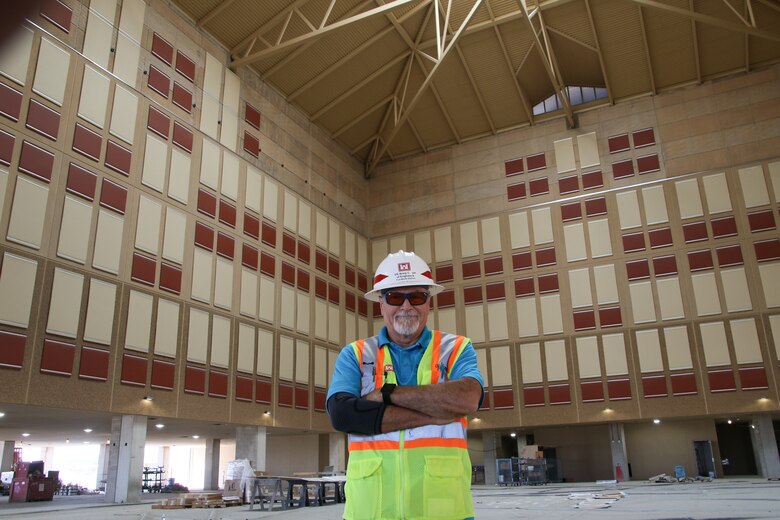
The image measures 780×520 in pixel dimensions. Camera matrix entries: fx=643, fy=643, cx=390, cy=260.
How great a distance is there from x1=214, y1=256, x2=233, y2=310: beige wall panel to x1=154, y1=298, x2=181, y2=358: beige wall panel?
3.14 meters

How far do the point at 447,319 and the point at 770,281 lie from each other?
20.3 m

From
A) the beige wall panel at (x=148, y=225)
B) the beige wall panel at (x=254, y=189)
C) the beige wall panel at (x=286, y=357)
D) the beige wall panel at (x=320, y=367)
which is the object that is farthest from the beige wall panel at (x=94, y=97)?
the beige wall panel at (x=320, y=367)

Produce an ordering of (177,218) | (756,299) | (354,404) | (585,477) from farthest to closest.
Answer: (585,477), (756,299), (177,218), (354,404)

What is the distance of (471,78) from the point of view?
1725 inches

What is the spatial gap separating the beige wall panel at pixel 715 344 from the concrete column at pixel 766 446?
389 centimetres

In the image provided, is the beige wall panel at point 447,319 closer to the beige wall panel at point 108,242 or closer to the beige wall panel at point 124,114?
the beige wall panel at point 108,242

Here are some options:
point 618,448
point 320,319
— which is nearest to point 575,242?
point 618,448

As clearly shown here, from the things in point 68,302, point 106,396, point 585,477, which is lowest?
point 585,477

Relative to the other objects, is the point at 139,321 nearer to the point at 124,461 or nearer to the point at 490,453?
the point at 124,461

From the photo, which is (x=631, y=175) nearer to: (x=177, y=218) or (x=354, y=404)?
(x=177, y=218)

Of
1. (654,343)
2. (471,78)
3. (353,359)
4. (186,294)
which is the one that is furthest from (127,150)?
(654,343)

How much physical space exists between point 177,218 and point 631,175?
95.1ft

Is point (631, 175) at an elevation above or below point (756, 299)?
above

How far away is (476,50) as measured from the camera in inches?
1668
